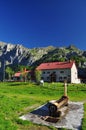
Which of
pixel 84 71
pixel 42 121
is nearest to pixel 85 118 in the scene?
pixel 42 121

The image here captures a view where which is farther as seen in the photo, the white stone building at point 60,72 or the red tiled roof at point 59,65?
the red tiled roof at point 59,65

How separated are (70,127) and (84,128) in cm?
103

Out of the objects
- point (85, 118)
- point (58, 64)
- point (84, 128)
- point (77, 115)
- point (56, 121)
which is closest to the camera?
point (84, 128)

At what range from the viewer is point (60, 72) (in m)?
92.3

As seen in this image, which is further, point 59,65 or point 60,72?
point 59,65

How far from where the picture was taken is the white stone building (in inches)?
3526

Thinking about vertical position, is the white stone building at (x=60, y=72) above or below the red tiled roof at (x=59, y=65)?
below

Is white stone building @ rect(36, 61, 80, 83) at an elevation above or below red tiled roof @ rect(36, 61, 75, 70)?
below

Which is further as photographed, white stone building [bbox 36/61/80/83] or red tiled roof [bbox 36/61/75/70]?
red tiled roof [bbox 36/61/75/70]

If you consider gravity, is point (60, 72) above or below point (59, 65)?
below

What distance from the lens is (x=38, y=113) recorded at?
1830cm

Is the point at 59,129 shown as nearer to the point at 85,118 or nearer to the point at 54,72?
the point at 85,118

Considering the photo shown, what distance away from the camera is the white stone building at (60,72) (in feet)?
294

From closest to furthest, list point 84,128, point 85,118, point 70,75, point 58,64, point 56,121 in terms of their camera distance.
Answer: point 84,128, point 56,121, point 85,118, point 70,75, point 58,64
